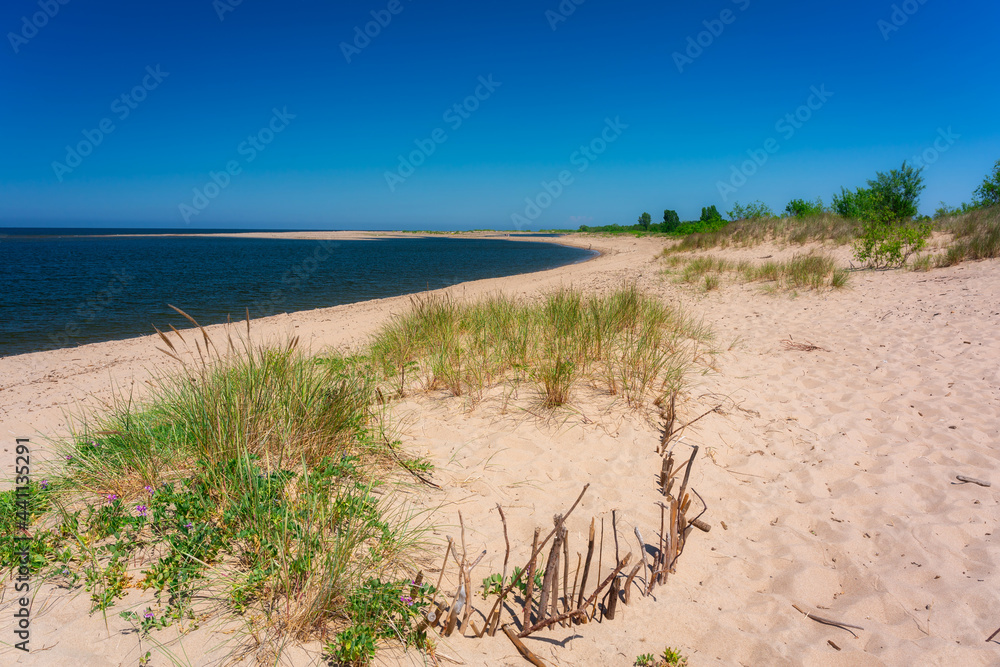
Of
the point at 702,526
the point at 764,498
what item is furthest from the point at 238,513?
the point at 764,498

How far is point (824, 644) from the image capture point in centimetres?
187

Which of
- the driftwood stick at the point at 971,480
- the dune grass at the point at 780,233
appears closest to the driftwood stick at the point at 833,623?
the driftwood stick at the point at 971,480

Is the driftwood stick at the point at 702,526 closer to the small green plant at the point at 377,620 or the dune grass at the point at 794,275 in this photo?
the small green plant at the point at 377,620

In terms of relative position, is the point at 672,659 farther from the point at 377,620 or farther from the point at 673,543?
the point at 377,620

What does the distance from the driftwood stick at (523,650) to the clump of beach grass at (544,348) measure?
2.27 metres

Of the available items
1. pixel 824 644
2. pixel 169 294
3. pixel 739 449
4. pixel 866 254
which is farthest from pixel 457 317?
pixel 169 294

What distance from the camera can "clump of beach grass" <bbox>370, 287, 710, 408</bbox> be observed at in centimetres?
435

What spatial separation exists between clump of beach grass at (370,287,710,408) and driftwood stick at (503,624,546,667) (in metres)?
2.27

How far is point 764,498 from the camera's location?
2998 mm

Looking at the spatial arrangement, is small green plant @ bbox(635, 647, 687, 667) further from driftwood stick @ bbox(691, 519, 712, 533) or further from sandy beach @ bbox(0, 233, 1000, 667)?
driftwood stick @ bbox(691, 519, 712, 533)

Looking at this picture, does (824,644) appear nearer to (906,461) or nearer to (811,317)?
(906,461)

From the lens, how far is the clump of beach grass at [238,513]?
185 centimetres

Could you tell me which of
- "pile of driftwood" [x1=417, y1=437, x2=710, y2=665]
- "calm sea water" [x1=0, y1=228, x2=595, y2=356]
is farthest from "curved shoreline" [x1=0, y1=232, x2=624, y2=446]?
"pile of driftwood" [x1=417, y1=437, x2=710, y2=665]

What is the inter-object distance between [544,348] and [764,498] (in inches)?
93.4
